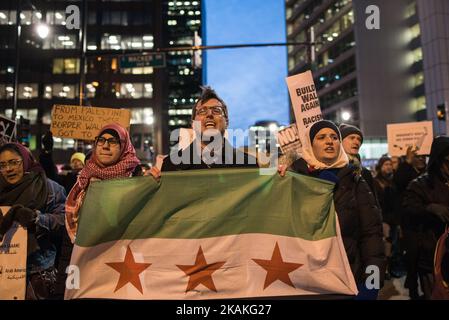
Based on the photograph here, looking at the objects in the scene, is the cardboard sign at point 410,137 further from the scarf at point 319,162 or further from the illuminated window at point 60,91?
the illuminated window at point 60,91

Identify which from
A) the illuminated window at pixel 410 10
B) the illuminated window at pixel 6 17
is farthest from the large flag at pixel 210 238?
the illuminated window at pixel 6 17

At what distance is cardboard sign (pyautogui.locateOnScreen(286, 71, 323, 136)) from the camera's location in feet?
21.0

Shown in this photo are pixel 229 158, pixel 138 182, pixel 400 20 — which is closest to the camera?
pixel 138 182

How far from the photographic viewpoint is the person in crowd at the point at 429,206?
169 inches

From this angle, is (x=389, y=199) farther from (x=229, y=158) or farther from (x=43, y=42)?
(x=43, y=42)

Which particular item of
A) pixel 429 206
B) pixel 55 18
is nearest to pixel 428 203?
pixel 429 206

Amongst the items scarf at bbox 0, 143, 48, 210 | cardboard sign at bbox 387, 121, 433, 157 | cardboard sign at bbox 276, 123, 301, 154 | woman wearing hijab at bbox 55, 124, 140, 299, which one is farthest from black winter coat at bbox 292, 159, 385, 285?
cardboard sign at bbox 387, 121, 433, 157

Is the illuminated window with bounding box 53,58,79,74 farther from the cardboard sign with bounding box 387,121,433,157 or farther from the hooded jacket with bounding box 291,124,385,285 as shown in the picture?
the hooded jacket with bounding box 291,124,385,285

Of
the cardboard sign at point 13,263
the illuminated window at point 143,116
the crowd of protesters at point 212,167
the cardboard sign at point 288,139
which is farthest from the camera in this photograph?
the illuminated window at point 143,116

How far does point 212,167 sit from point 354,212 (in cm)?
130

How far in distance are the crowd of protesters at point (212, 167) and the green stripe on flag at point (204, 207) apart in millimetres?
159

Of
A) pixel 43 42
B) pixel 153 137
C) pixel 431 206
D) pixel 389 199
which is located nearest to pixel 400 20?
pixel 153 137
